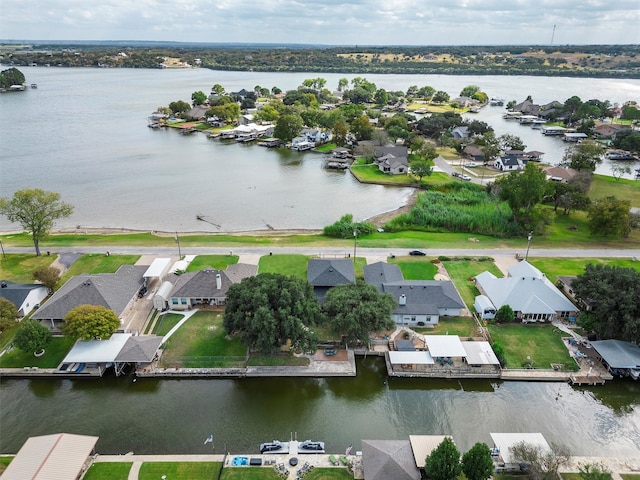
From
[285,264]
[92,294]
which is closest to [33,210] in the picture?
[92,294]

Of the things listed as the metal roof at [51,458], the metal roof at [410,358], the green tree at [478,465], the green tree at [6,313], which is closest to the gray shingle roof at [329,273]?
the metal roof at [410,358]

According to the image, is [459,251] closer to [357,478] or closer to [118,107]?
[357,478]

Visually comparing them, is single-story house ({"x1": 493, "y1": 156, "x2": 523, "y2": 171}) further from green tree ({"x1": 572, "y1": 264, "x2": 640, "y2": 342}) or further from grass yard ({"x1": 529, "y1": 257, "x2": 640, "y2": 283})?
green tree ({"x1": 572, "y1": 264, "x2": 640, "y2": 342})

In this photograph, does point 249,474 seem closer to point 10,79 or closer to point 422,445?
point 422,445

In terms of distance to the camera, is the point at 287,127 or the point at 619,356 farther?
the point at 287,127

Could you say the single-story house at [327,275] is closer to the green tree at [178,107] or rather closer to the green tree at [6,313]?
the green tree at [6,313]

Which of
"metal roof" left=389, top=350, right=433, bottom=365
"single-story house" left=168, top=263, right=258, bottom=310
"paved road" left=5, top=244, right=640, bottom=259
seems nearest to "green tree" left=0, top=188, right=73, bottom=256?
"paved road" left=5, top=244, right=640, bottom=259
